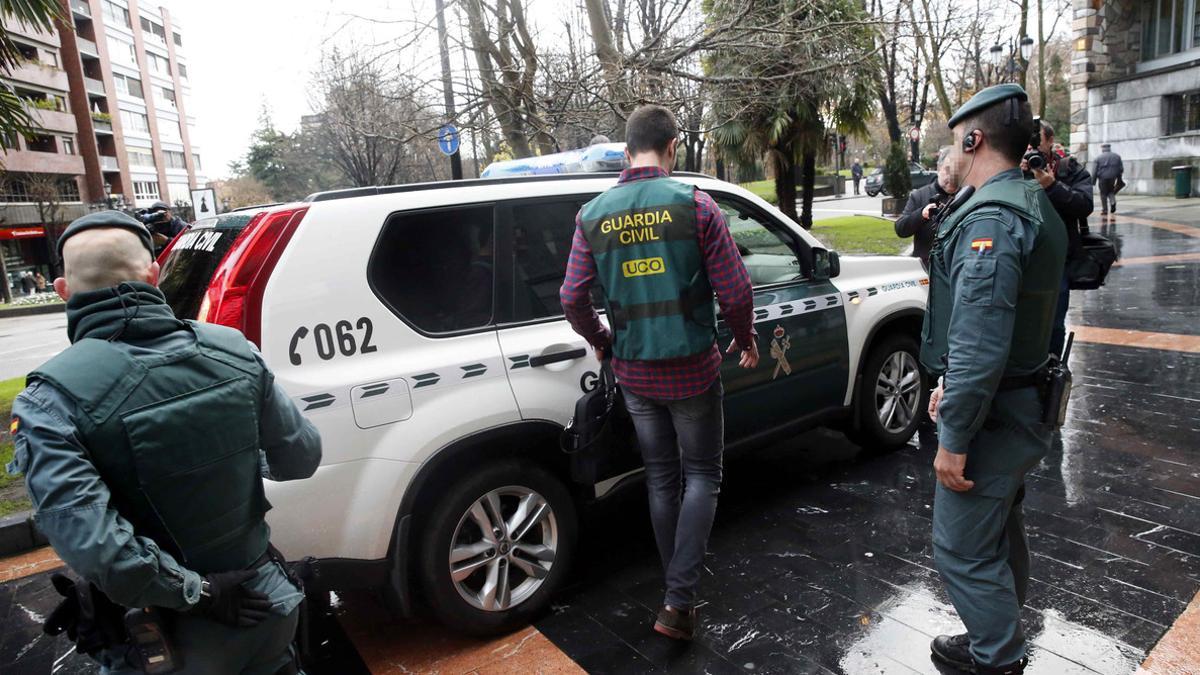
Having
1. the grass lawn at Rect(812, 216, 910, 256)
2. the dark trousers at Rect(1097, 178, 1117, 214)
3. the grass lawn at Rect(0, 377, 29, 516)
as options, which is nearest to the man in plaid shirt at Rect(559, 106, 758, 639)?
the grass lawn at Rect(0, 377, 29, 516)

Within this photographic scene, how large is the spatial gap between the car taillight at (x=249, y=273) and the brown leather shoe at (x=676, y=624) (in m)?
1.79

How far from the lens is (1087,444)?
468cm

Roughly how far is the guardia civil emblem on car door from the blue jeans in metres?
1.02

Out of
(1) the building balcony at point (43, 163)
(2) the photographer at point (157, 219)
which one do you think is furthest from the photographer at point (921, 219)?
(1) the building balcony at point (43, 163)

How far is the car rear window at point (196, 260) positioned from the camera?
2.85 m

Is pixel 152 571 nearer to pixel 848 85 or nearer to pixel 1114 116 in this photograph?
pixel 848 85

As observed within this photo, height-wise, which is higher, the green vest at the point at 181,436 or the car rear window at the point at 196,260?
the car rear window at the point at 196,260

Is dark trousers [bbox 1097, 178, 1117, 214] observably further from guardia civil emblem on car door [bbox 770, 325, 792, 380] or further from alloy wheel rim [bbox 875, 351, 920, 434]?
guardia civil emblem on car door [bbox 770, 325, 792, 380]

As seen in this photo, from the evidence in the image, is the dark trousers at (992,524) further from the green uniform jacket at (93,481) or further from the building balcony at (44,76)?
the building balcony at (44,76)

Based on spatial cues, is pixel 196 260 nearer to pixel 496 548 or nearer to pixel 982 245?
pixel 496 548

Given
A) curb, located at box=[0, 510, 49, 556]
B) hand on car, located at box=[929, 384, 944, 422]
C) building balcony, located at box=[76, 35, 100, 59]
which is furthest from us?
building balcony, located at box=[76, 35, 100, 59]

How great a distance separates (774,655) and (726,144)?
14.4 m

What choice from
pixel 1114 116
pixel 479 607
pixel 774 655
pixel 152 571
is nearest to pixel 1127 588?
pixel 774 655

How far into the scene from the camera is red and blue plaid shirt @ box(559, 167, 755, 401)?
9.27 ft
